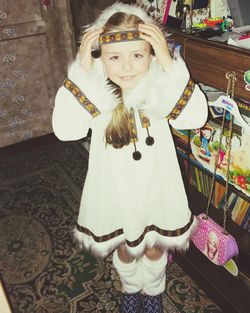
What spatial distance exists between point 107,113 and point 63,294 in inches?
42.4

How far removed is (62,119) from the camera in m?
1.28

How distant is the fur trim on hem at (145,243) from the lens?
146 cm

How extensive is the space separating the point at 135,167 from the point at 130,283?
2.06 ft

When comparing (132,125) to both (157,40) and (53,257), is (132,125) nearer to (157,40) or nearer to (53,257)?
(157,40)

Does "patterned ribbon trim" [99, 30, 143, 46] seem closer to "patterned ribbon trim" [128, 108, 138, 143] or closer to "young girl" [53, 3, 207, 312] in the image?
"young girl" [53, 3, 207, 312]

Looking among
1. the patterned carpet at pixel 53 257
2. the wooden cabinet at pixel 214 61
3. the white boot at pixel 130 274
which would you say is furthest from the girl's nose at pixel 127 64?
the patterned carpet at pixel 53 257

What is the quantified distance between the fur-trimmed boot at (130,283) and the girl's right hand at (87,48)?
2.95 feet

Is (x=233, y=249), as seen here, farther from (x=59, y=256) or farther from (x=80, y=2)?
(x=80, y=2)

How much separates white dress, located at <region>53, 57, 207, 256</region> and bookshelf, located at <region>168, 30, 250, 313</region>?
0.16m

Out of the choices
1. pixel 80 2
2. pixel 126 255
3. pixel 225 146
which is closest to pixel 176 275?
pixel 126 255

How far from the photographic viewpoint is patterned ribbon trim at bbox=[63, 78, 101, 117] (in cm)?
125

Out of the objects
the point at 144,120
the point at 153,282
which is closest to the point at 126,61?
the point at 144,120

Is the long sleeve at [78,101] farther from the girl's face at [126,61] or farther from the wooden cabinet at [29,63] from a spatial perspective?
the wooden cabinet at [29,63]

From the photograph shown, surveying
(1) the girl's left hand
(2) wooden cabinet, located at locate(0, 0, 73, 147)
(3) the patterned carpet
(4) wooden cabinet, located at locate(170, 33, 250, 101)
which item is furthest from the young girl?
(2) wooden cabinet, located at locate(0, 0, 73, 147)
